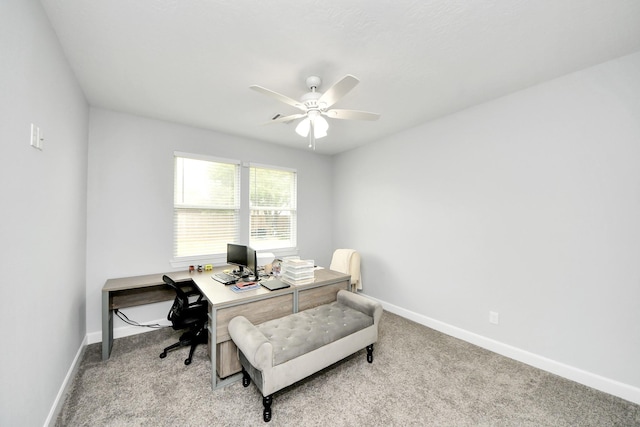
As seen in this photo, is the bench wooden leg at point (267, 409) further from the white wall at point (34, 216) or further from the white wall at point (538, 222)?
the white wall at point (538, 222)

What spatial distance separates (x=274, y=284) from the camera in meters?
2.48

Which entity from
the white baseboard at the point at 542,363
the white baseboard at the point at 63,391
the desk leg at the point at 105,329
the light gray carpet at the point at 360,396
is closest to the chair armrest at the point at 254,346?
the light gray carpet at the point at 360,396

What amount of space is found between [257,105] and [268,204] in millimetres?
1752

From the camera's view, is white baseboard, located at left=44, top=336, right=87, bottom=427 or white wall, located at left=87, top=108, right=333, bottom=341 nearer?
white baseboard, located at left=44, top=336, right=87, bottom=427

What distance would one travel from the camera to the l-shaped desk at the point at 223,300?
2047 mm

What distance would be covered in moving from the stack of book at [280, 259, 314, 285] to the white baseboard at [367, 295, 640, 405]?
1787 millimetres

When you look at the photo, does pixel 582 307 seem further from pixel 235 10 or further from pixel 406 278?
pixel 235 10

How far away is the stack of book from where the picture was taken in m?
2.63

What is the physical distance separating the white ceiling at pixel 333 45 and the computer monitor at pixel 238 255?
1686 mm

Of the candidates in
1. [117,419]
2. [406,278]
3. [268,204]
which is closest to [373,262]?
[406,278]

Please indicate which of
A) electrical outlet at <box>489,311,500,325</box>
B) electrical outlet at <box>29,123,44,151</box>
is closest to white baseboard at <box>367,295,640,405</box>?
electrical outlet at <box>489,311,500,325</box>

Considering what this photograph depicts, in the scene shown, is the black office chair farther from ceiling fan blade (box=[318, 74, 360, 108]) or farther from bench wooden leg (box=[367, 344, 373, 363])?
ceiling fan blade (box=[318, 74, 360, 108])

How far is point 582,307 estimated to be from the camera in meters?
2.12

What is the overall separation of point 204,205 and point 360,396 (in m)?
2.98
